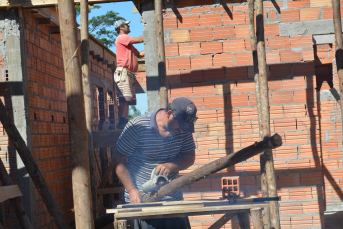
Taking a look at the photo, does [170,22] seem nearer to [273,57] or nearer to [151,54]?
[151,54]

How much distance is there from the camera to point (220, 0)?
4.85 metres

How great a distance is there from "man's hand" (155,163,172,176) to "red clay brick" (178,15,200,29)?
7.80ft

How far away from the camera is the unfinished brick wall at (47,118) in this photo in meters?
5.19

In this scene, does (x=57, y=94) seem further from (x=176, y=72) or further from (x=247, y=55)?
(x=247, y=55)

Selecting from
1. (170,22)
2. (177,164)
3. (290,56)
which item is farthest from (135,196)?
(290,56)

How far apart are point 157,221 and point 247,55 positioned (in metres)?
2.67

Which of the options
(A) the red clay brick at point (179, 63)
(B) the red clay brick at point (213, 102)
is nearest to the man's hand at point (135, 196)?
(B) the red clay brick at point (213, 102)

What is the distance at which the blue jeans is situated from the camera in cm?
324

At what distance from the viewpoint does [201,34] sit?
4887 mm

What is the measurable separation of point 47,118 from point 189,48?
2.62 m

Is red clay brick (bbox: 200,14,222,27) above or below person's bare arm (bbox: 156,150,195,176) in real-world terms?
above

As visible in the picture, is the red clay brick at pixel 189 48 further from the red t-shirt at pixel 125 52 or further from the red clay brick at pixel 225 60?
Answer: the red t-shirt at pixel 125 52

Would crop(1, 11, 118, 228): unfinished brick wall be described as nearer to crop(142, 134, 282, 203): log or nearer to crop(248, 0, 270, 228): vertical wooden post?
crop(142, 134, 282, 203): log

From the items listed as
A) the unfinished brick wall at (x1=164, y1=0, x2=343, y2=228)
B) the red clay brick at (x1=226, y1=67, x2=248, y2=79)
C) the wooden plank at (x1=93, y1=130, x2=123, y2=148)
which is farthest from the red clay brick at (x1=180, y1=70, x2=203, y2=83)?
the wooden plank at (x1=93, y1=130, x2=123, y2=148)
